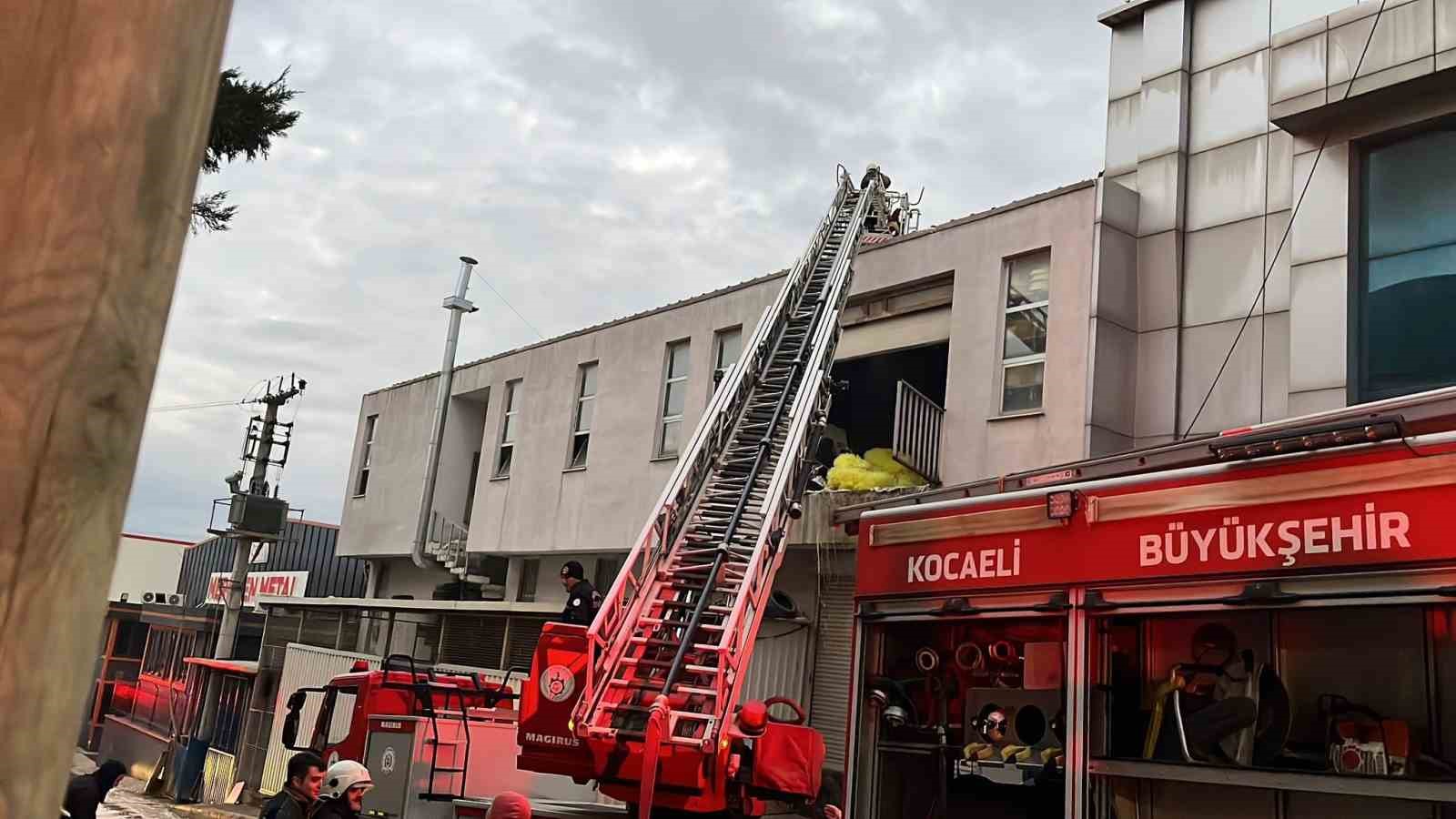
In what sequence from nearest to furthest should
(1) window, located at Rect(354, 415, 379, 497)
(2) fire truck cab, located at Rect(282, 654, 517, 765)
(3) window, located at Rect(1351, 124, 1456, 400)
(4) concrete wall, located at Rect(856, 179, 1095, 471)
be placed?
(3) window, located at Rect(1351, 124, 1456, 400)
(2) fire truck cab, located at Rect(282, 654, 517, 765)
(4) concrete wall, located at Rect(856, 179, 1095, 471)
(1) window, located at Rect(354, 415, 379, 497)

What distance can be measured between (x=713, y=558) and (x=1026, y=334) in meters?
5.55

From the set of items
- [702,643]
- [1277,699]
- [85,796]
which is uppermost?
[702,643]

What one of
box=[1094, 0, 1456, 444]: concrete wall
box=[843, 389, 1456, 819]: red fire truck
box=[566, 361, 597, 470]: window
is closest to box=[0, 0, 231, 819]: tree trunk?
box=[843, 389, 1456, 819]: red fire truck

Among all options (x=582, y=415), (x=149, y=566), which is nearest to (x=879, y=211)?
(x=582, y=415)

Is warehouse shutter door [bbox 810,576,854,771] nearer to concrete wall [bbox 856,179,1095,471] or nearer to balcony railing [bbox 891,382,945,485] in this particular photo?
balcony railing [bbox 891,382,945,485]

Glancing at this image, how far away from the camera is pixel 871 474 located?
48.8 feet

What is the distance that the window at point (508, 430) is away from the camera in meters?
23.8

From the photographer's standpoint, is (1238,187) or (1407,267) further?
(1238,187)

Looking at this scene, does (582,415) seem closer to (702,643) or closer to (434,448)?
(434,448)

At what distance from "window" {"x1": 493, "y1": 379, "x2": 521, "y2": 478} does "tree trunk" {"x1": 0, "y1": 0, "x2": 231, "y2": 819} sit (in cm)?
2238

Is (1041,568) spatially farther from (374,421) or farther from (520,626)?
(374,421)

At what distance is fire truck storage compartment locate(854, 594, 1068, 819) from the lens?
6793 millimetres

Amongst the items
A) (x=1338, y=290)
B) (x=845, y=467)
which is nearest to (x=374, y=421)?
(x=845, y=467)

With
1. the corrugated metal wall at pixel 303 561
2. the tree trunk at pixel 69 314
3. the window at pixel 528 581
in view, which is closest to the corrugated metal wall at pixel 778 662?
the window at pixel 528 581
